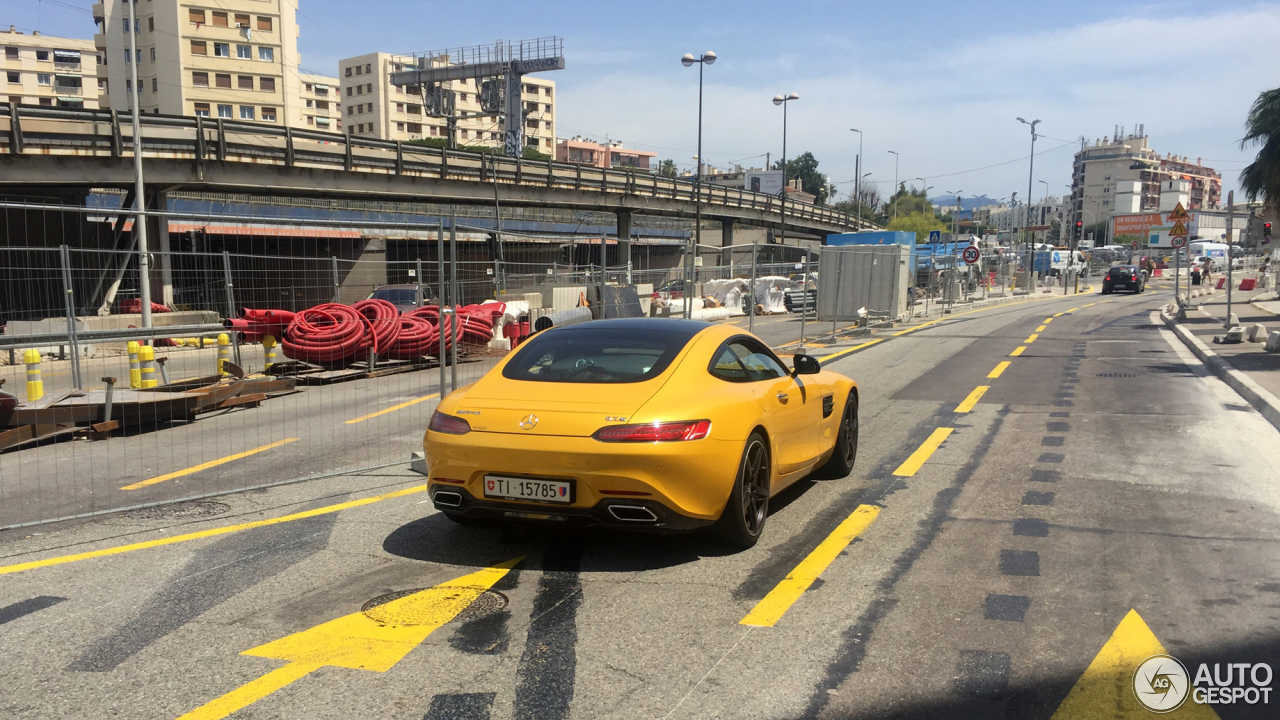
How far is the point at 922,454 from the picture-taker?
336 inches

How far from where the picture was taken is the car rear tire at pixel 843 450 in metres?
7.43

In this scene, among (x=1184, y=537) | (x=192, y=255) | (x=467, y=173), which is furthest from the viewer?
(x=467, y=173)

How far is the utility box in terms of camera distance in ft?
73.4

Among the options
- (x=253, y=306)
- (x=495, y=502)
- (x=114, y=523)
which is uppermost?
(x=253, y=306)

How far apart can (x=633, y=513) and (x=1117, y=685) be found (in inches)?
90.7

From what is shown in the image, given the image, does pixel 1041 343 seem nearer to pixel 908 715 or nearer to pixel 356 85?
pixel 908 715

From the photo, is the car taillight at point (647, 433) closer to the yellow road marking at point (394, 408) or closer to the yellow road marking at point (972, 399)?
the yellow road marking at point (394, 408)

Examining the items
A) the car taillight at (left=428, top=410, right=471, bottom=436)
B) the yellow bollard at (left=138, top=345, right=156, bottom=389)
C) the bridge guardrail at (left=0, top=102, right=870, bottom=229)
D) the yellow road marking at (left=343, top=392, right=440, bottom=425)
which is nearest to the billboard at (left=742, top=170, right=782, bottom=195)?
the bridge guardrail at (left=0, top=102, right=870, bottom=229)

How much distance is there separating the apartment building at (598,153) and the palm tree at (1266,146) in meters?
104

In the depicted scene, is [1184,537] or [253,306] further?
[253,306]

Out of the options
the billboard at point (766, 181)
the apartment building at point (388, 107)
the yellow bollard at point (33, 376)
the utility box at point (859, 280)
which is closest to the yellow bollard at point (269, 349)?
the yellow bollard at point (33, 376)

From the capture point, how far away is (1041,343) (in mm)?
20297

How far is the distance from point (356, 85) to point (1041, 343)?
97.6m

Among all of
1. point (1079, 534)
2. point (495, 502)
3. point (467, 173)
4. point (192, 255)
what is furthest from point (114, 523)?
point (467, 173)
